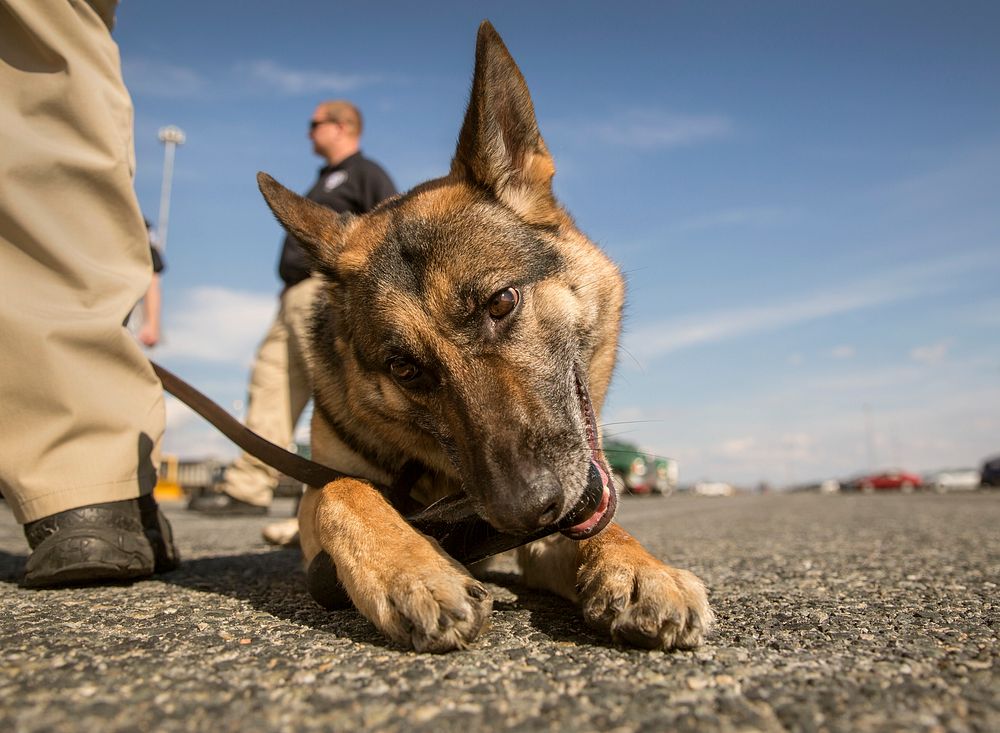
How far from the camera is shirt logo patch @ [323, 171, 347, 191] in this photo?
6.11 metres

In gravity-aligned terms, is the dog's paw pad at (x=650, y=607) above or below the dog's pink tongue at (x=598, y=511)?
below

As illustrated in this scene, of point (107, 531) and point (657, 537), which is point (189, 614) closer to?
point (107, 531)

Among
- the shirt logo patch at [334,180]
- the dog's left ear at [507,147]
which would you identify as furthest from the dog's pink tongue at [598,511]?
the shirt logo patch at [334,180]

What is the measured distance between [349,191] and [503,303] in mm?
3909

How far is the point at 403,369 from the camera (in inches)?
103

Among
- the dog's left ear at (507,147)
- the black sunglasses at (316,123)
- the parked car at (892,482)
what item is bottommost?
the parked car at (892,482)

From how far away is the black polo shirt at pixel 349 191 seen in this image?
5.94 meters

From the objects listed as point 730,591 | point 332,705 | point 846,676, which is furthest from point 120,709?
point 730,591

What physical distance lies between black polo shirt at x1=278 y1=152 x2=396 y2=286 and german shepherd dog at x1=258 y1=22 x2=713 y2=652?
247 cm

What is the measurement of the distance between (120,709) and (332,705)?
0.38 m

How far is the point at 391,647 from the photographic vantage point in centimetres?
175

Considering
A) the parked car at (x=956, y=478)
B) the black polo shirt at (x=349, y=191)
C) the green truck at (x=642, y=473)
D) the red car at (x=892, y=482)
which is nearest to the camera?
the black polo shirt at (x=349, y=191)

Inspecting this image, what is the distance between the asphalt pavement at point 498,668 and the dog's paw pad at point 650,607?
0.05 metres

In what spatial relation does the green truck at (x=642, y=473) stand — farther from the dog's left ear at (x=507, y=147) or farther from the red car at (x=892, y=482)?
the red car at (x=892, y=482)
